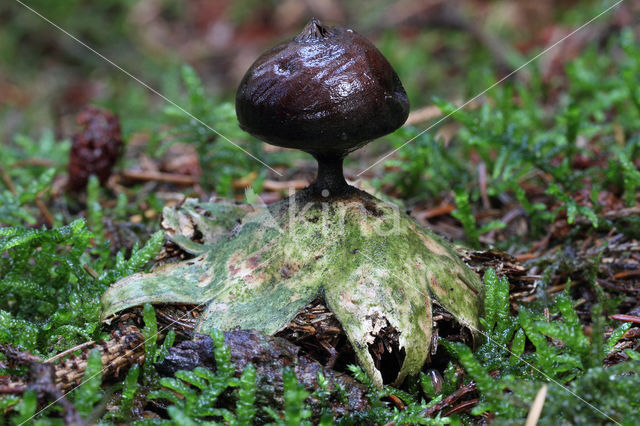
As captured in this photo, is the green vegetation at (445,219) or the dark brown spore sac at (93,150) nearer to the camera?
the green vegetation at (445,219)

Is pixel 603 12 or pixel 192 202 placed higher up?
pixel 603 12

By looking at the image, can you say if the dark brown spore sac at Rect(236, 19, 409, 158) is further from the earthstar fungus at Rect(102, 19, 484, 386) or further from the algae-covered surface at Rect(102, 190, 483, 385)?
the algae-covered surface at Rect(102, 190, 483, 385)

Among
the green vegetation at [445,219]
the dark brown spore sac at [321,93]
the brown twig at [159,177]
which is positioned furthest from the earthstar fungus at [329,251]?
the brown twig at [159,177]

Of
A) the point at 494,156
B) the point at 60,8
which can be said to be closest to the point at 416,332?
the point at 494,156

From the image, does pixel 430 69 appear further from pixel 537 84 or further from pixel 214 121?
pixel 214 121

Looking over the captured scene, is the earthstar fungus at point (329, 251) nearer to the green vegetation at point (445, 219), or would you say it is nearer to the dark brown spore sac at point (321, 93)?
the dark brown spore sac at point (321, 93)

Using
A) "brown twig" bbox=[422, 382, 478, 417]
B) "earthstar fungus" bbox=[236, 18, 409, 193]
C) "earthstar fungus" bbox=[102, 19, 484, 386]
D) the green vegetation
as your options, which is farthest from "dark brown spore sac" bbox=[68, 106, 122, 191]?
"brown twig" bbox=[422, 382, 478, 417]
